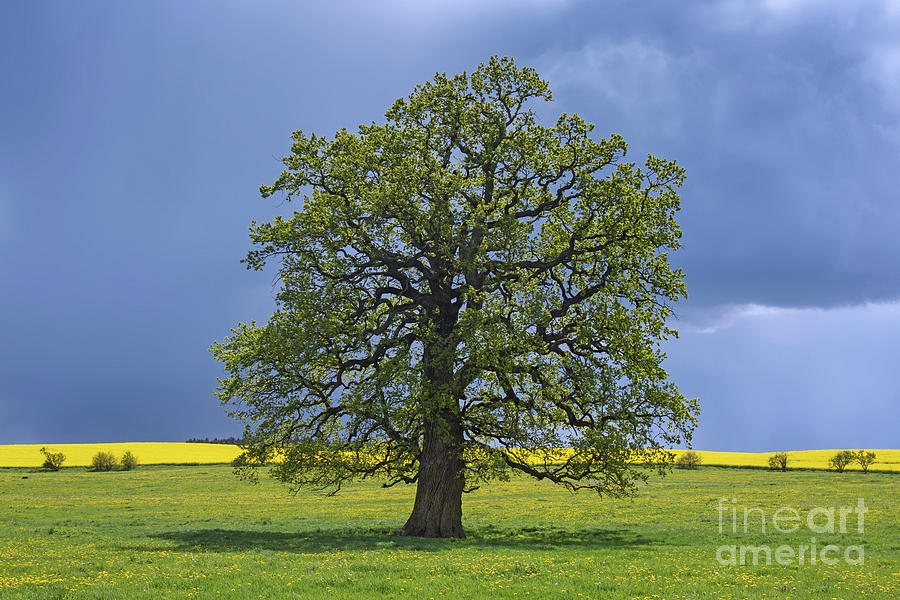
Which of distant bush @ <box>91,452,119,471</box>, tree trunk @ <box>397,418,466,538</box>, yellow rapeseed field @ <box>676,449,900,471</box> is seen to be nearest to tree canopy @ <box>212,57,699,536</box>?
tree trunk @ <box>397,418,466,538</box>

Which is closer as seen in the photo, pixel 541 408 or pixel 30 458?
pixel 541 408

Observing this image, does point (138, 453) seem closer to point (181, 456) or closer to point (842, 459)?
point (181, 456)

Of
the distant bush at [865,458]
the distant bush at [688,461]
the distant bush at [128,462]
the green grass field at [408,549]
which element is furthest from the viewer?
the distant bush at [688,461]

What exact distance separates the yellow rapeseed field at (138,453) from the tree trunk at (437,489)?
80417 millimetres

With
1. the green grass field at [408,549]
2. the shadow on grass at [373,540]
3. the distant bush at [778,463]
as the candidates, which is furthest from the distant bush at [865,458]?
the shadow on grass at [373,540]

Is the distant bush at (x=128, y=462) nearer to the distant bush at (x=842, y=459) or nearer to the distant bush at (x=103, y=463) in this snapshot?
the distant bush at (x=103, y=463)

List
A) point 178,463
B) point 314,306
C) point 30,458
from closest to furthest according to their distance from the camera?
point 314,306
point 178,463
point 30,458

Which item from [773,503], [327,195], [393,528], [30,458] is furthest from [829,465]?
[30,458]

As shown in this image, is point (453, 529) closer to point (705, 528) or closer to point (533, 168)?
point (705, 528)

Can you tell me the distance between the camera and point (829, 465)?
102 meters

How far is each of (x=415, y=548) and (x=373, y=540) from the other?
3774 millimetres

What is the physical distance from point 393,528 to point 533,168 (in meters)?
18.1

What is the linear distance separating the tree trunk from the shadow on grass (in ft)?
3.61

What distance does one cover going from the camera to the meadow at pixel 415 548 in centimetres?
1620
